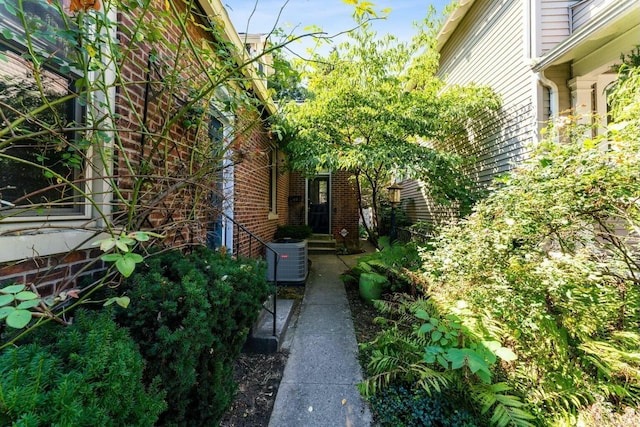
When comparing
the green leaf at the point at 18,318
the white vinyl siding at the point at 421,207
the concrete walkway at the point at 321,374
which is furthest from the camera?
the white vinyl siding at the point at 421,207

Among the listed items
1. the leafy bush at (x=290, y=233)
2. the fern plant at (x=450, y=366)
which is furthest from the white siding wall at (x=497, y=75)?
the leafy bush at (x=290, y=233)

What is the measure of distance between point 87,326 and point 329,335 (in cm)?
308

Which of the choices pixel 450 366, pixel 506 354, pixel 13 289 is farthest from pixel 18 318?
pixel 450 366

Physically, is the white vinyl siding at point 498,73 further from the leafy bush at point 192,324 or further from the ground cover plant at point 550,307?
the leafy bush at point 192,324

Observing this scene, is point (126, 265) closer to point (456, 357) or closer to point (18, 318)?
point (18, 318)

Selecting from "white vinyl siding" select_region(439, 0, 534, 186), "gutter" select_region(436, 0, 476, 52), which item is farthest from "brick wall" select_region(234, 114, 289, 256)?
"gutter" select_region(436, 0, 476, 52)

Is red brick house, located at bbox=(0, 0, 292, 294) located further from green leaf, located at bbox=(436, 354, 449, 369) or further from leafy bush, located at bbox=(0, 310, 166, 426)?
green leaf, located at bbox=(436, 354, 449, 369)

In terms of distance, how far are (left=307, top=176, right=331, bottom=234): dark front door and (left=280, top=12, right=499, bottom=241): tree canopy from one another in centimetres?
522

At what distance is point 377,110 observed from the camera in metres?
5.53

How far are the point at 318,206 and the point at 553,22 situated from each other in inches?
319

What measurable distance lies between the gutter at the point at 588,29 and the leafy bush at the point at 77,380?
5.36 m

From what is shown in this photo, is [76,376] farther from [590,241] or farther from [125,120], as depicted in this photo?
[590,241]

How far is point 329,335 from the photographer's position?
391 centimetres

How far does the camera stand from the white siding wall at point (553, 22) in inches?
181
